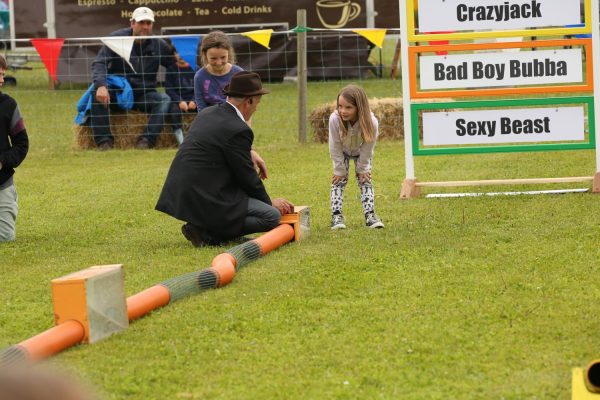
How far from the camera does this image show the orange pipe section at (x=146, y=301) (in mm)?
5156

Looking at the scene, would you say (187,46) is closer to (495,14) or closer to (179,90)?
(179,90)

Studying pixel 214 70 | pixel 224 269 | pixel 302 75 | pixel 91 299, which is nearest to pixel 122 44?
pixel 302 75

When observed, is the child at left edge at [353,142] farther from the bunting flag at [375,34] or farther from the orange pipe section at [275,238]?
the bunting flag at [375,34]

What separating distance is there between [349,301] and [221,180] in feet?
7.34

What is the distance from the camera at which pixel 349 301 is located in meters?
5.52

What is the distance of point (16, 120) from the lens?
8109 mm

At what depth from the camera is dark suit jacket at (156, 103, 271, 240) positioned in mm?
7426

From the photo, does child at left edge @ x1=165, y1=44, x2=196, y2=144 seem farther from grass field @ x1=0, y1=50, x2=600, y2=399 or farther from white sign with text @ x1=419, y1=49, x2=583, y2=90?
white sign with text @ x1=419, y1=49, x2=583, y2=90

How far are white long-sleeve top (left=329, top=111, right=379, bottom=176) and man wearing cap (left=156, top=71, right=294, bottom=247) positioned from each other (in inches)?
27.4

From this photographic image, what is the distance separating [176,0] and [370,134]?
16.0 meters

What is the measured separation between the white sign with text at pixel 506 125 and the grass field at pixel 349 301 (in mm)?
606

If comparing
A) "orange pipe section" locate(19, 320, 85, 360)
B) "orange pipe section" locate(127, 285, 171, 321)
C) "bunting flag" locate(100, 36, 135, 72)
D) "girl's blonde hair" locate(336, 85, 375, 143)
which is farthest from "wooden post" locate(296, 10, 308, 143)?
"orange pipe section" locate(19, 320, 85, 360)

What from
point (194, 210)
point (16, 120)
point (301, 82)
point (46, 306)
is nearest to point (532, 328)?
point (46, 306)

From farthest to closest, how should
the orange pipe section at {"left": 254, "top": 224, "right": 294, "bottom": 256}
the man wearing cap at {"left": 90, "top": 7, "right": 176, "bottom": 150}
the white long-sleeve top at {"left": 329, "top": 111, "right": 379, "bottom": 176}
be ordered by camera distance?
the man wearing cap at {"left": 90, "top": 7, "right": 176, "bottom": 150} → the white long-sleeve top at {"left": 329, "top": 111, "right": 379, "bottom": 176} → the orange pipe section at {"left": 254, "top": 224, "right": 294, "bottom": 256}
